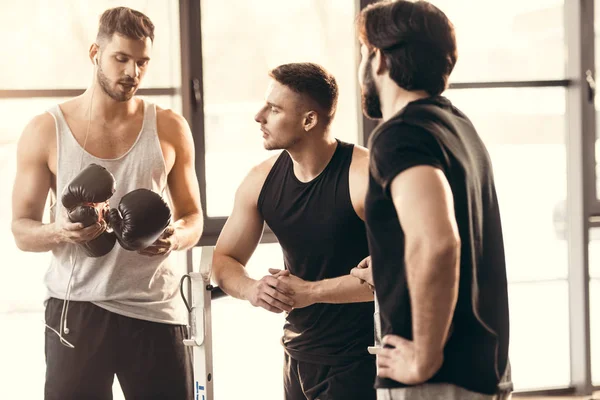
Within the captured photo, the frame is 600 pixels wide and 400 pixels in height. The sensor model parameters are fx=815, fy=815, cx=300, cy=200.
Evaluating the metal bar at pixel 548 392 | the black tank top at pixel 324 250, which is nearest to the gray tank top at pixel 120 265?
the black tank top at pixel 324 250

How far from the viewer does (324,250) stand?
218 centimetres

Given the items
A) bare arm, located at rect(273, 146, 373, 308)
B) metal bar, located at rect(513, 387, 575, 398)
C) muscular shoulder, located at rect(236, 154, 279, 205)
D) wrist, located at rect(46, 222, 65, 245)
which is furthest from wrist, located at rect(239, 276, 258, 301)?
metal bar, located at rect(513, 387, 575, 398)

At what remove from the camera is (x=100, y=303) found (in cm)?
233

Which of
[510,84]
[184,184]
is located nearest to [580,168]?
[510,84]

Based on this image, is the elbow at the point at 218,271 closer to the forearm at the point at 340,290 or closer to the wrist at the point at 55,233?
the forearm at the point at 340,290

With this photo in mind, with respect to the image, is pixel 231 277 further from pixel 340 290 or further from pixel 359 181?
pixel 359 181

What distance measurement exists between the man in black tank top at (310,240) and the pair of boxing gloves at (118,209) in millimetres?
270

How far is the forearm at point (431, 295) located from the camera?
1.27m

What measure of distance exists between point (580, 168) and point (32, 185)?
8.37ft

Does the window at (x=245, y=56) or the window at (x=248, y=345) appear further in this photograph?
the window at (x=248, y=345)

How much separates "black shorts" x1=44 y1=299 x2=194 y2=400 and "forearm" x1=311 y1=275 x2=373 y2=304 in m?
0.52

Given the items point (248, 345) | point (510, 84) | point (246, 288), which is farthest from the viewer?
point (510, 84)

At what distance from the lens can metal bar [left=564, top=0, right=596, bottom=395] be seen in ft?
12.4

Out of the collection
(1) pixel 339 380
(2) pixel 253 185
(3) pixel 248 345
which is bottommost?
(3) pixel 248 345
